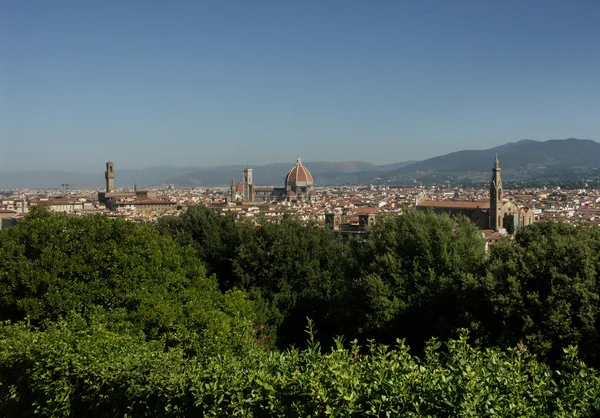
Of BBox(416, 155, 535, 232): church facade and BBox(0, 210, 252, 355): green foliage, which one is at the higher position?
BBox(0, 210, 252, 355): green foliage

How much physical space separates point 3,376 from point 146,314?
2.35 meters

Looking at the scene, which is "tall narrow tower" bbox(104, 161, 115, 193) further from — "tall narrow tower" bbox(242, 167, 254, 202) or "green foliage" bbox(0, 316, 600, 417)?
"green foliage" bbox(0, 316, 600, 417)

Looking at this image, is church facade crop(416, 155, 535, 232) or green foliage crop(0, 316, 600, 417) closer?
green foliage crop(0, 316, 600, 417)

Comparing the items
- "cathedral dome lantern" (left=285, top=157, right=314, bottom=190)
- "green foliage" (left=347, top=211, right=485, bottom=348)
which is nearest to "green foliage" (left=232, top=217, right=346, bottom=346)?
"green foliage" (left=347, top=211, right=485, bottom=348)

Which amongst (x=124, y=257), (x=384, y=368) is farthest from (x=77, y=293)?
(x=384, y=368)

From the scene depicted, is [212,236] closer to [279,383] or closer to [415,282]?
[415,282]

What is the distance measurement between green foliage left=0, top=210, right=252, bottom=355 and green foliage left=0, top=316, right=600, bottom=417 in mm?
1635

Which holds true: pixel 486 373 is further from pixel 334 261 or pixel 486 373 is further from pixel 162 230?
pixel 162 230

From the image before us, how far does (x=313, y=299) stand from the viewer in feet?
43.7

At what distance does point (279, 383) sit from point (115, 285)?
549cm

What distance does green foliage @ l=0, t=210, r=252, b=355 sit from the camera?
27.5 feet

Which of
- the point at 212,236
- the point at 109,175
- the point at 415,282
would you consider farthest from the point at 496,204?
the point at 109,175

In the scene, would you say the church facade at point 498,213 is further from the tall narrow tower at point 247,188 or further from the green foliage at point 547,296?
→ the tall narrow tower at point 247,188

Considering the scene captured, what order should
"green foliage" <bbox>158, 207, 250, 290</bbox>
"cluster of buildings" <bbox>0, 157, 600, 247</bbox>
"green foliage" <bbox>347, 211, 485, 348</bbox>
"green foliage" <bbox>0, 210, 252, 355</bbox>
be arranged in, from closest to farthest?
"green foliage" <bbox>0, 210, 252, 355</bbox> → "green foliage" <bbox>347, 211, 485, 348</bbox> → "green foliage" <bbox>158, 207, 250, 290</bbox> → "cluster of buildings" <bbox>0, 157, 600, 247</bbox>
